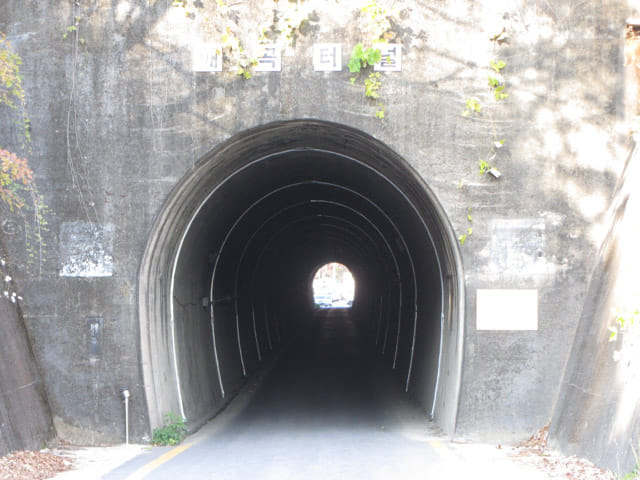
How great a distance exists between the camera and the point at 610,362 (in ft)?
24.5

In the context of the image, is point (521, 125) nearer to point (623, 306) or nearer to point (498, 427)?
point (623, 306)

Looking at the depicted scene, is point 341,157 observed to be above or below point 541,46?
below

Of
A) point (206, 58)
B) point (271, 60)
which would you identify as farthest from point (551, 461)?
point (206, 58)

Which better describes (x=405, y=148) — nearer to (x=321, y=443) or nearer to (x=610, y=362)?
(x=610, y=362)

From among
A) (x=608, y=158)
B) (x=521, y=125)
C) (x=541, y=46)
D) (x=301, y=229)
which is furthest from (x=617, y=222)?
(x=301, y=229)

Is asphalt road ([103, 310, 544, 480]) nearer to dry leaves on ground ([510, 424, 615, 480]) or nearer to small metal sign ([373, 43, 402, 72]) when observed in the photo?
dry leaves on ground ([510, 424, 615, 480])

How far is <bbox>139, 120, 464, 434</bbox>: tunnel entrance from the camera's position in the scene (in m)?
9.12

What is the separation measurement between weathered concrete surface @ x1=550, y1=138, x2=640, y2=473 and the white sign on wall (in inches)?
24.0

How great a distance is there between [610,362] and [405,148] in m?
3.48

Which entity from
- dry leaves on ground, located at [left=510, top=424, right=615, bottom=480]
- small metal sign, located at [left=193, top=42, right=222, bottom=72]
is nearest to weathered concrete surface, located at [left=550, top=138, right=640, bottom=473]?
dry leaves on ground, located at [left=510, top=424, right=615, bottom=480]

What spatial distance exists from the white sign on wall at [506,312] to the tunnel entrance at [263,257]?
32cm

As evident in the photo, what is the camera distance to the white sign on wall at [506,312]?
8.69 m

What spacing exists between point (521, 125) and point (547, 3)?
1.58m

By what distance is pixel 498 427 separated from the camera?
8641 mm
